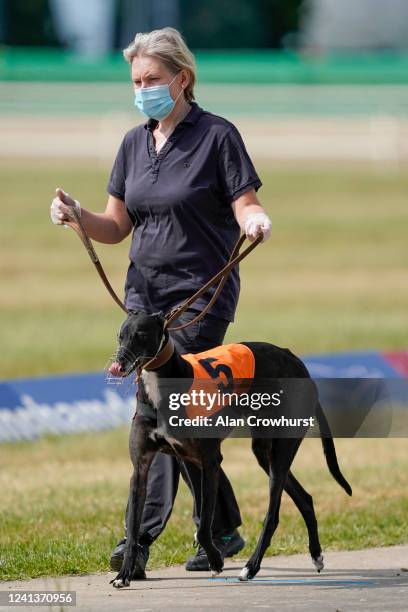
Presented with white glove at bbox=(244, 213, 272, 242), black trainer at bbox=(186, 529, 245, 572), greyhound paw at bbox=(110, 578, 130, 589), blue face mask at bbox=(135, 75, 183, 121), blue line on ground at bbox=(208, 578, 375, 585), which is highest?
blue face mask at bbox=(135, 75, 183, 121)

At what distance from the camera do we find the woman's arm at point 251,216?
609 cm

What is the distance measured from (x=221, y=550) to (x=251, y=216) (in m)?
1.56

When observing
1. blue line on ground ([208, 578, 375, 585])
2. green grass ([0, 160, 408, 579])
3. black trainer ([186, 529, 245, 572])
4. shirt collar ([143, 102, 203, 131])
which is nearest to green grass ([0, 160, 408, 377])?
green grass ([0, 160, 408, 579])

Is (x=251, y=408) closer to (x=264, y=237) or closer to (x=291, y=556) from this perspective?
(x=264, y=237)

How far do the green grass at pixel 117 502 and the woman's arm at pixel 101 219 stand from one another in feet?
4.85

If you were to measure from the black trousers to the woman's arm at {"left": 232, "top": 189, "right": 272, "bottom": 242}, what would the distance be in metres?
0.48

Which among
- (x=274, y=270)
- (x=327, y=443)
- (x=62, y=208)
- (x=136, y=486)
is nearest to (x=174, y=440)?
(x=136, y=486)

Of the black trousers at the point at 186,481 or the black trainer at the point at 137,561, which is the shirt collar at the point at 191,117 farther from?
the black trainer at the point at 137,561

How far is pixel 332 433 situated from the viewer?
6504 millimetres

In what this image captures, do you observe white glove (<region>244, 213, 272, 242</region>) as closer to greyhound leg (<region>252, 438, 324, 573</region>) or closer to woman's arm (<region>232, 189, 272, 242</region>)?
woman's arm (<region>232, 189, 272, 242</region>)

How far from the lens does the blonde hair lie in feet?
20.7

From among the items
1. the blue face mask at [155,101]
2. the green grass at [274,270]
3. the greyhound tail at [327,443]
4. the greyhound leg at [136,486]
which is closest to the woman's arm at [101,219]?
the blue face mask at [155,101]

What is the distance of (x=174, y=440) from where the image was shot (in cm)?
595

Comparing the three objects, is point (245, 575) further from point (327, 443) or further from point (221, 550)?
point (327, 443)
